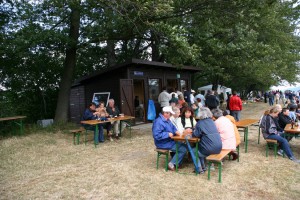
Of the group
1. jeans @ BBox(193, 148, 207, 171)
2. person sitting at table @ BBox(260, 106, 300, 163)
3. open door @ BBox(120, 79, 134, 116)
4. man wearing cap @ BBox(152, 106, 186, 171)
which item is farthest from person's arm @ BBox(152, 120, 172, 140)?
open door @ BBox(120, 79, 134, 116)

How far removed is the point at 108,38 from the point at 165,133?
238 inches

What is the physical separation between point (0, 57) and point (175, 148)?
9.80 meters

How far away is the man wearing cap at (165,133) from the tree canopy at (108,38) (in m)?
3.29

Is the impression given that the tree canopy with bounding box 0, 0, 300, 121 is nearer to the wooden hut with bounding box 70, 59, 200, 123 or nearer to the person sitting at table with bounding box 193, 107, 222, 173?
the wooden hut with bounding box 70, 59, 200, 123

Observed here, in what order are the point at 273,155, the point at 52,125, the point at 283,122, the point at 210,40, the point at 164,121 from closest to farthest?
the point at 164,121, the point at 273,155, the point at 283,122, the point at 52,125, the point at 210,40

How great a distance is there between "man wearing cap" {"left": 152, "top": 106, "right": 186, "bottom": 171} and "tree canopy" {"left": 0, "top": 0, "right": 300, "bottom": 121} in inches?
129

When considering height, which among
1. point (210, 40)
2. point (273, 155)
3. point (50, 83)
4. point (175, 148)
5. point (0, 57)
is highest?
point (210, 40)

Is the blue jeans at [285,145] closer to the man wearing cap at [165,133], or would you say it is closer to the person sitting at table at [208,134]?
the person sitting at table at [208,134]

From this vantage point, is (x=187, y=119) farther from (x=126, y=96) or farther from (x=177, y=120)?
(x=126, y=96)

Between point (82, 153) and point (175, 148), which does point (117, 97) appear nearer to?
point (82, 153)

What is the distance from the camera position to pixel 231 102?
10.3 m

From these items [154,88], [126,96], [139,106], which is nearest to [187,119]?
[126,96]

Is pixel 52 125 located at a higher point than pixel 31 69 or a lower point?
lower

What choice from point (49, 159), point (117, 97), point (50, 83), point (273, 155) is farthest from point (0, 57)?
point (273, 155)
